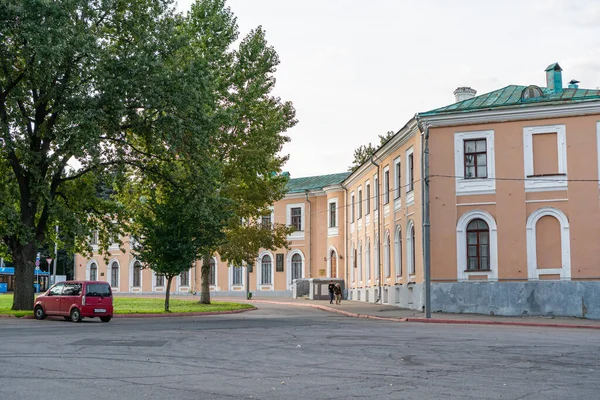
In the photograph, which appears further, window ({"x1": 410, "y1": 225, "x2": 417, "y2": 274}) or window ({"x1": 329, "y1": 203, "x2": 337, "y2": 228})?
window ({"x1": 329, "y1": 203, "x2": 337, "y2": 228})

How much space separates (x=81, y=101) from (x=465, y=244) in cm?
1847

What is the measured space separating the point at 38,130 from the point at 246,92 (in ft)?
49.3

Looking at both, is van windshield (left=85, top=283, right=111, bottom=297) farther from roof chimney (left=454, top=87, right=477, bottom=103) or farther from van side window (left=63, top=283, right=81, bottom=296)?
roof chimney (left=454, top=87, right=477, bottom=103)

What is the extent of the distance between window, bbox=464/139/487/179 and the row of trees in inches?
452

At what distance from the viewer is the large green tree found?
26891mm

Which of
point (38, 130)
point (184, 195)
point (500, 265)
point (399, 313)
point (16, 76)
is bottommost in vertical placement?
point (399, 313)

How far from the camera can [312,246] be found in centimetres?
6550

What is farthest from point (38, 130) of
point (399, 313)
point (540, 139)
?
point (540, 139)

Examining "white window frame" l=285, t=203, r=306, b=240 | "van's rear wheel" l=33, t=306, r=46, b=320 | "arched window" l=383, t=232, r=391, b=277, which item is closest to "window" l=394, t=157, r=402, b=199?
"arched window" l=383, t=232, r=391, b=277

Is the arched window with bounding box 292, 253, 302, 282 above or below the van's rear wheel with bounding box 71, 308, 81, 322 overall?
above

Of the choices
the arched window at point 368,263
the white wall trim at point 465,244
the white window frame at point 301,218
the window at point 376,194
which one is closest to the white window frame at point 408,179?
the white wall trim at point 465,244

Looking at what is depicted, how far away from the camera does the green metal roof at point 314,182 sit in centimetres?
6556

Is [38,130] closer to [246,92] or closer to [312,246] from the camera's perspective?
[246,92]

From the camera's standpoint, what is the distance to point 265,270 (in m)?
68.8
